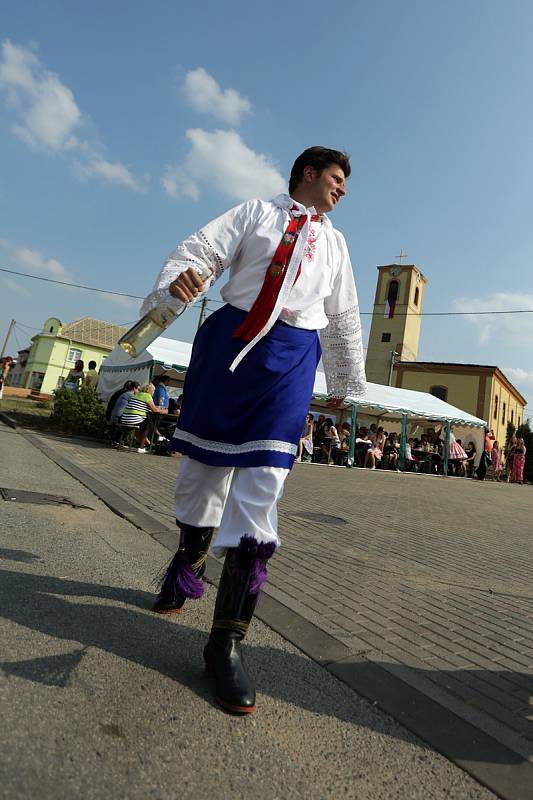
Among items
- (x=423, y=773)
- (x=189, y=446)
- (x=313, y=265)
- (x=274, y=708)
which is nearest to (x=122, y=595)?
(x=189, y=446)

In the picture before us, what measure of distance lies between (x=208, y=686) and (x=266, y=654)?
0.43 metres

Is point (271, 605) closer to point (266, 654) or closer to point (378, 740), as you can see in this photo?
point (266, 654)

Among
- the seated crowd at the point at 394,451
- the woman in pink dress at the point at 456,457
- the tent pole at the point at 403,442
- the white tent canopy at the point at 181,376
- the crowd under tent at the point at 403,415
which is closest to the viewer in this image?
the white tent canopy at the point at 181,376

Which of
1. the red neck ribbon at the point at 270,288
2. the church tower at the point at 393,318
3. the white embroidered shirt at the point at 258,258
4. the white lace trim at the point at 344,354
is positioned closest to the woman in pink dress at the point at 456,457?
the white lace trim at the point at 344,354

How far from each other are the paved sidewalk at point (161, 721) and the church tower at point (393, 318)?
5440 cm

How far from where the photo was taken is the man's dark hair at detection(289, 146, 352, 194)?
8.14 feet

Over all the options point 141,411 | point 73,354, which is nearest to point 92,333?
point 73,354

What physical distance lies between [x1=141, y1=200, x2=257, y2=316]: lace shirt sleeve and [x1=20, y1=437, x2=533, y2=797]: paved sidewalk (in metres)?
1.58

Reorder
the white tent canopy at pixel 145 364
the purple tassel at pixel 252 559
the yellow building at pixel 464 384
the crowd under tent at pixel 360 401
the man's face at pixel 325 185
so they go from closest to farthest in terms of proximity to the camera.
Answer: the purple tassel at pixel 252 559 < the man's face at pixel 325 185 < the white tent canopy at pixel 145 364 < the crowd under tent at pixel 360 401 < the yellow building at pixel 464 384

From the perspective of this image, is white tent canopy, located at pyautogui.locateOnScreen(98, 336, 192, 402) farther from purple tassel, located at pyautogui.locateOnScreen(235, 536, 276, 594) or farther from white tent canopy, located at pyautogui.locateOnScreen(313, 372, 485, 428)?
purple tassel, located at pyautogui.locateOnScreen(235, 536, 276, 594)

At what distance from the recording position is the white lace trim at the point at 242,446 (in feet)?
6.75

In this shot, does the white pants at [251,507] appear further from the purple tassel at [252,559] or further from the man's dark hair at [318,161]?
the man's dark hair at [318,161]

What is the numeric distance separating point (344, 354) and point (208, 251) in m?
0.88

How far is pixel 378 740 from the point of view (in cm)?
172
